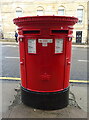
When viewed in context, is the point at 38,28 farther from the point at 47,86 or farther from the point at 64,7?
the point at 64,7

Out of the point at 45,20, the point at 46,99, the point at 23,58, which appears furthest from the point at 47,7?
the point at 46,99

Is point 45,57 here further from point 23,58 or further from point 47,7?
point 47,7

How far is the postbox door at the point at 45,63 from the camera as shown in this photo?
7.59ft

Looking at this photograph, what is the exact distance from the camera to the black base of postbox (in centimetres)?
251

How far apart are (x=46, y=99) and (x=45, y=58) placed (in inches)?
28.6

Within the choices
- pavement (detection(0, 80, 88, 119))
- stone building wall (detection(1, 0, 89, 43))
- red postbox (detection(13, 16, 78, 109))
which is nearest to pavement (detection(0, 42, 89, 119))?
pavement (detection(0, 80, 88, 119))

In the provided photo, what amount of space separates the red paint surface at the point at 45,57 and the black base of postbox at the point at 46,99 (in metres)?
0.07

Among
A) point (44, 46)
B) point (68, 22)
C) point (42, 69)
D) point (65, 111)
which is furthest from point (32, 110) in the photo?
point (68, 22)

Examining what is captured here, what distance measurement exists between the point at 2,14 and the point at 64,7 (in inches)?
438

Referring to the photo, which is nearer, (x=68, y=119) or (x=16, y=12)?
(x=68, y=119)

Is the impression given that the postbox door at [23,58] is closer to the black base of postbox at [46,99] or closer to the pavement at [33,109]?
the black base of postbox at [46,99]

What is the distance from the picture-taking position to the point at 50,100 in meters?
2.52

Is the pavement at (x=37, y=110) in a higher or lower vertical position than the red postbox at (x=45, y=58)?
lower

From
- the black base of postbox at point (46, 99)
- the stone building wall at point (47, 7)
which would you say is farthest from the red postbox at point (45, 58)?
the stone building wall at point (47, 7)
